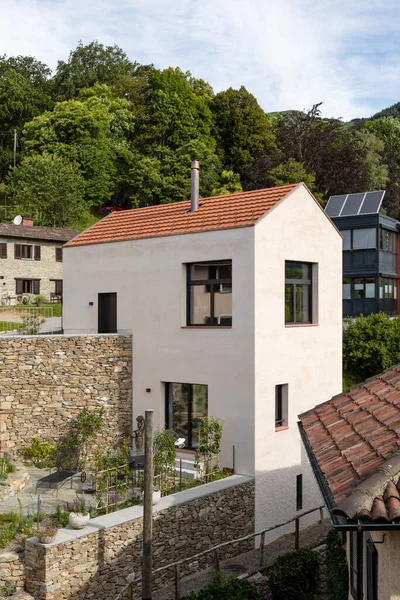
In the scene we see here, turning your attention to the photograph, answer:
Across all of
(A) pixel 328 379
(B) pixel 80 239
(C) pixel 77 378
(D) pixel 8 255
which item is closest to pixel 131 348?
(C) pixel 77 378

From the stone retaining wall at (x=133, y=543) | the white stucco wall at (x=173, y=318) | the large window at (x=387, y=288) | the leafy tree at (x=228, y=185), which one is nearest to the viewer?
the stone retaining wall at (x=133, y=543)

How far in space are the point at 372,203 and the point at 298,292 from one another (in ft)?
71.4

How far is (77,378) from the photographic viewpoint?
18406 mm

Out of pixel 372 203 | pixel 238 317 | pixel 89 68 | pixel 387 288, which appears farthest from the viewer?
pixel 89 68

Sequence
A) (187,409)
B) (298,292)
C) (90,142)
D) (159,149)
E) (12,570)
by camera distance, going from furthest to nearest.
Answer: (90,142) < (159,149) < (298,292) < (187,409) < (12,570)

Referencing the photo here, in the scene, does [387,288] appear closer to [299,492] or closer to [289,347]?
[289,347]

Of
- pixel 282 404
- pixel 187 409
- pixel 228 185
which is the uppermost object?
pixel 228 185

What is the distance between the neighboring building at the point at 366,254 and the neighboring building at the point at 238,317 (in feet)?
60.4

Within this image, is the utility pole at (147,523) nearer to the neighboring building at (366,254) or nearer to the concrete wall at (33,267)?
the neighboring building at (366,254)

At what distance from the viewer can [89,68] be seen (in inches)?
2785

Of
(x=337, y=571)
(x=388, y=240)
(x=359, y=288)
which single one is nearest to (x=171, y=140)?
(x=388, y=240)

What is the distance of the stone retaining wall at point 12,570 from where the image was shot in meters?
12.1

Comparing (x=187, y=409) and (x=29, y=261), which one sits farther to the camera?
(x=29, y=261)

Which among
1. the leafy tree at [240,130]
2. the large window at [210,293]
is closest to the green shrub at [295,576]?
the large window at [210,293]
